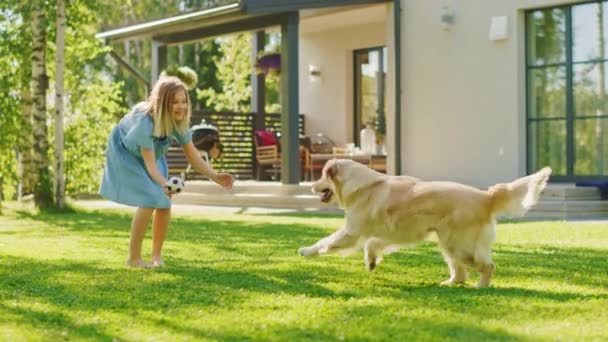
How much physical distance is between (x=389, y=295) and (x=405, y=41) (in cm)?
1078

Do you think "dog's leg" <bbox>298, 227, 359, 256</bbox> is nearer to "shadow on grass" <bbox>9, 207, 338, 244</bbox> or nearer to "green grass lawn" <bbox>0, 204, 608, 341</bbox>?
"green grass lawn" <bbox>0, 204, 608, 341</bbox>

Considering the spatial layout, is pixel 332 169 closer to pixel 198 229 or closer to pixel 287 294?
pixel 287 294

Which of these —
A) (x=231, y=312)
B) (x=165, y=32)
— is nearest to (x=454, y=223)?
(x=231, y=312)

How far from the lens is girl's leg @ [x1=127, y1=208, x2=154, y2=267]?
21.5 feet

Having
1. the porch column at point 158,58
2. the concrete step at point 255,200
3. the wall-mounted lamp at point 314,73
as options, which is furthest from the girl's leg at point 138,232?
the wall-mounted lamp at point 314,73

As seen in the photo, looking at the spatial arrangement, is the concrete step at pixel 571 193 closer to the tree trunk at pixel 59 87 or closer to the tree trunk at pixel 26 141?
the tree trunk at pixel 59 87

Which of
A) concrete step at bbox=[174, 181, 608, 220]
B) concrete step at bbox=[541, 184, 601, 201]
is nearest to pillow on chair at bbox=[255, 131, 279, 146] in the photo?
concrete step at bbox=[174, 181, 608, 220]

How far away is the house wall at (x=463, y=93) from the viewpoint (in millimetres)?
14172

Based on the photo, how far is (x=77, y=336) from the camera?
4.14 meters

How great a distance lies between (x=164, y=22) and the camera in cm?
1700

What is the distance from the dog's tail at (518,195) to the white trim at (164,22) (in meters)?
9.98

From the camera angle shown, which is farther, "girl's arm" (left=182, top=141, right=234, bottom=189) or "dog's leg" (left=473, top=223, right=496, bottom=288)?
"girl's arm" (left=182, top=141, right=234, bottom=189)

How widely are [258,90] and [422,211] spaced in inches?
547

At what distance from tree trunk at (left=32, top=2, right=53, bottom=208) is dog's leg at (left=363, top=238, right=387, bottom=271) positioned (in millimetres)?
9413
